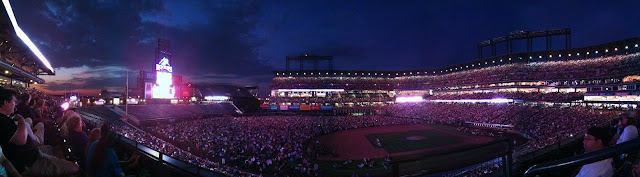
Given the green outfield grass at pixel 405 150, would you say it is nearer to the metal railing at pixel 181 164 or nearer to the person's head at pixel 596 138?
the metal railing at pixel 181 164

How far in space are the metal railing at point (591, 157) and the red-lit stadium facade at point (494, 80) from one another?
47224 mm

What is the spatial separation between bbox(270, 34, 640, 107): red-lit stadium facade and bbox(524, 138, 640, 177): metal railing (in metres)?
47.2

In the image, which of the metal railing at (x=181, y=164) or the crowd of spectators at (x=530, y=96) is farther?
the crowd of spectators at (x=530, y=96)

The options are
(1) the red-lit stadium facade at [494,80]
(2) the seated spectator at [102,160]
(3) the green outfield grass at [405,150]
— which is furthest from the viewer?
(1) the red-lit stadium facade at [494,80]

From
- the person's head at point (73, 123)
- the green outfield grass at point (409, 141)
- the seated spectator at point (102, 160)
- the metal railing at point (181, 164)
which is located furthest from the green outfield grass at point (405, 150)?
the person's head at point (73, 123)

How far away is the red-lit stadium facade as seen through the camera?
129ft

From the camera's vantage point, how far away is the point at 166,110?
155 ft

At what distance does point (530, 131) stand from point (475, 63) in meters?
46.2

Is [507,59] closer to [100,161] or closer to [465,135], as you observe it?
[465,135]

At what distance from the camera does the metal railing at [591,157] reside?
4.47ft

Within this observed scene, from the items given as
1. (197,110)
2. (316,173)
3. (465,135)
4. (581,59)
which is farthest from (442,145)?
(197,110)

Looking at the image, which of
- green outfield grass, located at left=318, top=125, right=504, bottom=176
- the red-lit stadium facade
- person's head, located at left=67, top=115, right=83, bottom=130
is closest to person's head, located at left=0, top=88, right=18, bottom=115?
person's head, located at left=67, top=115, right=83, bottom=130

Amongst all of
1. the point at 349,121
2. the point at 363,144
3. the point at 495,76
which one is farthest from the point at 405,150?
the point at 495,76

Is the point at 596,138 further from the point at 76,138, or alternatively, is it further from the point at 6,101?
the point at 76,138
